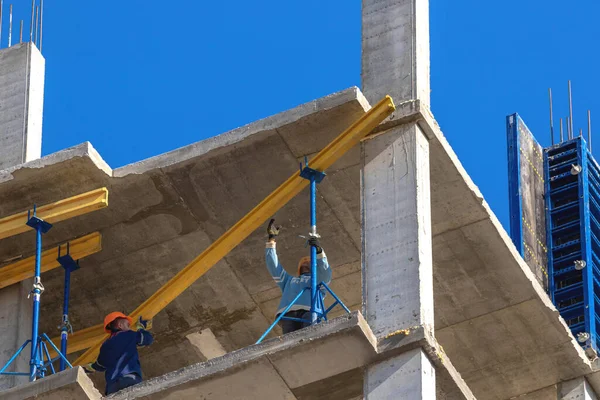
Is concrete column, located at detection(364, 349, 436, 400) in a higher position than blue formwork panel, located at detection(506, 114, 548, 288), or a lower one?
lower

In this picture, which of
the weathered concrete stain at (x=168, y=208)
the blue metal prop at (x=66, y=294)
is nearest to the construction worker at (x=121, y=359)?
the blue metal prop at (x=66, y=294)

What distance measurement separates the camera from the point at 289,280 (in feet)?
82.1

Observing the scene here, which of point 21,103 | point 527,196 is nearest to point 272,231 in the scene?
point 21,103

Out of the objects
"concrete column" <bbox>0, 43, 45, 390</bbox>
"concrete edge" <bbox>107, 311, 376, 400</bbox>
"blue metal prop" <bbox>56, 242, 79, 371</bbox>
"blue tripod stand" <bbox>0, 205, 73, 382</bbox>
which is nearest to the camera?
"concrete edge" <bbox>107, 311, 376, 400</bbox>

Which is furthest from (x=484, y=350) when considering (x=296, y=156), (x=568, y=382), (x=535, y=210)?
(x=535, y=210)

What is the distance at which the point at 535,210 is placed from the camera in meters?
36.5

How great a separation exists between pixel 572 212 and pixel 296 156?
1194cm

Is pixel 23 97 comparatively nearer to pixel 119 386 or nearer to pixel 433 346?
pixel 119 386

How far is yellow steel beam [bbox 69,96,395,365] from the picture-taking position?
24.6m

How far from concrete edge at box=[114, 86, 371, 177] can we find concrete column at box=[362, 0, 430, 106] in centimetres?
45

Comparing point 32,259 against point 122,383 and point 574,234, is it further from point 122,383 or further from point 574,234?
point 574,234

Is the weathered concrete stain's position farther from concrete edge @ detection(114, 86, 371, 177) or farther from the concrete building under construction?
concrete edge @ detection(114, 86, 371, 177)

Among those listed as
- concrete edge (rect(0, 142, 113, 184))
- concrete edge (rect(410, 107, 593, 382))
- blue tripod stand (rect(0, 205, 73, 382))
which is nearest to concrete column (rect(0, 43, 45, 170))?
concrete edge (rect(0, 142, 113, 184))

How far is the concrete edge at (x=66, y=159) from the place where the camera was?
83.5 feet
